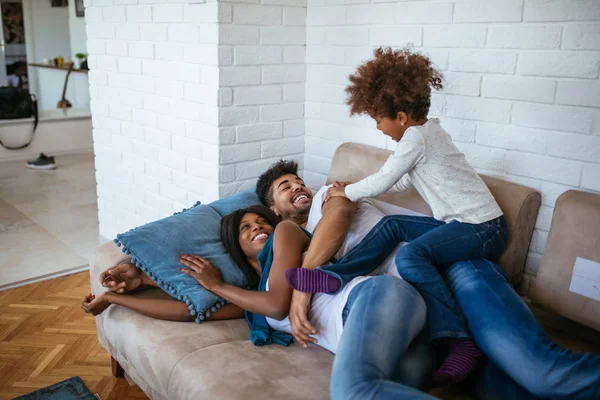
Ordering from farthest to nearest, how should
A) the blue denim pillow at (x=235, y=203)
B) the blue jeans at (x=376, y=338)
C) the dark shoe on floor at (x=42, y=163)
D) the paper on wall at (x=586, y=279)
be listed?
1. the dark shoe on floor at (x=42, y=163)
2. the blue denim pillow at (x=235, y=203)
3. the paper on wall at (x=586, y=279)
4. the blue jeans at (x=376, y=338)

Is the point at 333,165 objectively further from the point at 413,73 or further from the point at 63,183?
the point at 63,183

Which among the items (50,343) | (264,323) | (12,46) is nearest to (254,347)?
(264,323)

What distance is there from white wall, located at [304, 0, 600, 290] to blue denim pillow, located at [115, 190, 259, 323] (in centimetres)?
86

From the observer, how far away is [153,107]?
2.81m

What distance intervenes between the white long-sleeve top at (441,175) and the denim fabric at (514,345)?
19 centimetres

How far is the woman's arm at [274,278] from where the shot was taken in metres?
1.74

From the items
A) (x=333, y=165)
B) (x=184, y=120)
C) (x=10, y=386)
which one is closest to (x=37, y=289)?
(x=10, y=386)

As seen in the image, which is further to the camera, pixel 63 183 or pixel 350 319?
pixel 63 183

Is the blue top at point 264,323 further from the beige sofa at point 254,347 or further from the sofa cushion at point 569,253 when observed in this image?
the sofa cushion at point 569,253

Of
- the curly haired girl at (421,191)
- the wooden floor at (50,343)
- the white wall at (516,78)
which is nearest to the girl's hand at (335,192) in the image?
the curly haired girl at (421,191)

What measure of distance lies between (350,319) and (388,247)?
0.43 meters

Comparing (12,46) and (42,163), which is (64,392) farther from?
(12,46)

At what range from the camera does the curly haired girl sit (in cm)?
168

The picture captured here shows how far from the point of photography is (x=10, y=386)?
84.1 inches
